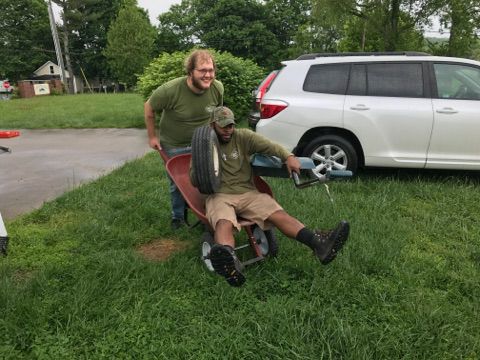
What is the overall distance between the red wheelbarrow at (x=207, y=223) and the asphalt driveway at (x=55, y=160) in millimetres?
2314

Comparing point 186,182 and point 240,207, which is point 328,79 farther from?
point 240,207

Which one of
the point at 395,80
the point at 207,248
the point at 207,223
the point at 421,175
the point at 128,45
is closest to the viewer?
the point at 207,223

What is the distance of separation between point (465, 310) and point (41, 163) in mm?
6875

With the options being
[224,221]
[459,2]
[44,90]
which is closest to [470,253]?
[224,221]

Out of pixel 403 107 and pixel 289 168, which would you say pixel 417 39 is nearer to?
pixel 403 107

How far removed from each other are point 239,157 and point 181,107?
0.76 m

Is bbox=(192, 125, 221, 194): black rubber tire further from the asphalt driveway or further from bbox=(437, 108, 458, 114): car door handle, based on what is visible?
bbox=(437, 108, 458, 114): car door handle

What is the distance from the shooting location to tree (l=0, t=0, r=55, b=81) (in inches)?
2077

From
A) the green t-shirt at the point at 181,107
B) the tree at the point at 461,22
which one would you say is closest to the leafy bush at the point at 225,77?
the green t-shirt at the point at 181,107

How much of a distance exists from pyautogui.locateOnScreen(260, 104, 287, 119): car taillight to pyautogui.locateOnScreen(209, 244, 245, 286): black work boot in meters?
3.19

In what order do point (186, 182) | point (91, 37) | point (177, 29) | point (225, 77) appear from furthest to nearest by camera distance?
1. point (177, 29)
2. point (91, 37)
3. point (225, 77)
4. point (186, 182)

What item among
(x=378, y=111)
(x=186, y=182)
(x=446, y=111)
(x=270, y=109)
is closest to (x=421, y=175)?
(x=446, y=111)

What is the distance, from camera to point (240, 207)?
133 inches

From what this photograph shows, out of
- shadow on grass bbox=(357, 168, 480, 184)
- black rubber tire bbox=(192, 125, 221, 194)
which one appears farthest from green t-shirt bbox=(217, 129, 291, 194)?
shadow on grass bbox=(357, 168, 480, 184)
